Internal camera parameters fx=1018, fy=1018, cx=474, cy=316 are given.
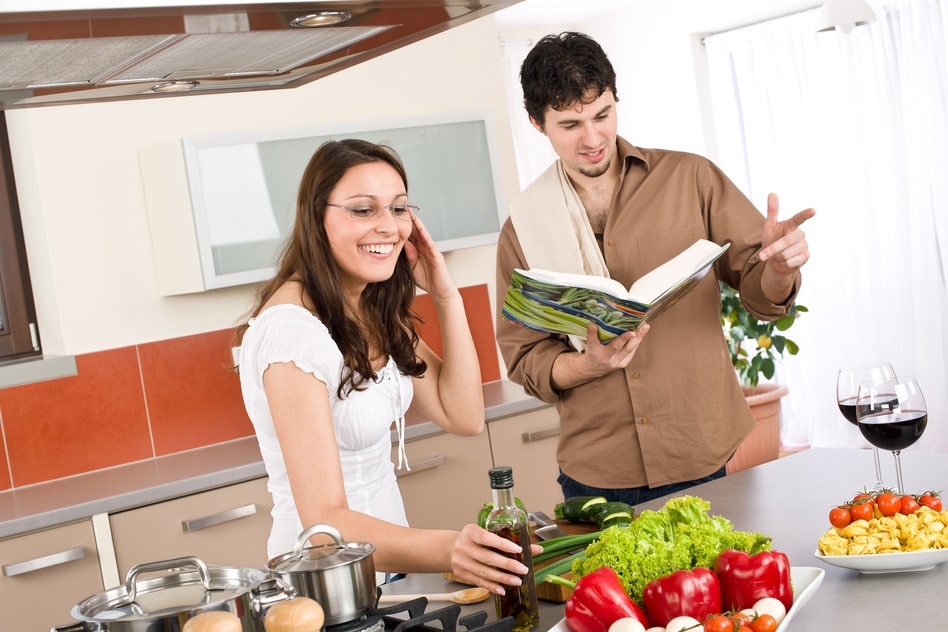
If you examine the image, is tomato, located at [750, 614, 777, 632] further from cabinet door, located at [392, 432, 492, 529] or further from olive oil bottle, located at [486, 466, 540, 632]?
cabinet door, located at [392, 432, 492, 529]

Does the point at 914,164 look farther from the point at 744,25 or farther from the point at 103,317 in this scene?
the point at 103,317

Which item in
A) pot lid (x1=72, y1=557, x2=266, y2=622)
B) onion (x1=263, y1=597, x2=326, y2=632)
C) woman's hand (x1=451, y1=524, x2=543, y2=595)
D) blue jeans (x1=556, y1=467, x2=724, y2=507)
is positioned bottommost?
blue jeans (x1=556, y1=467, x2=724, y2=507)

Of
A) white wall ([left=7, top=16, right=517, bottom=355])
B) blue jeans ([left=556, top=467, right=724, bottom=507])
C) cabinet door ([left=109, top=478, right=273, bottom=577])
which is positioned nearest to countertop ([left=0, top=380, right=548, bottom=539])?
cabinet door ([left=109, top=478, right=273, bottom=577])

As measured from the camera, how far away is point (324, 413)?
1651 millimetres

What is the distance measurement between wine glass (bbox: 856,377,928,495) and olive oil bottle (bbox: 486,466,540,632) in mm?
558

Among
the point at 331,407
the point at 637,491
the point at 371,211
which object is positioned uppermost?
the point at 371,211

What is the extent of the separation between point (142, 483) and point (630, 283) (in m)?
1.51

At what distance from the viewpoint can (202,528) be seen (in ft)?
9.34

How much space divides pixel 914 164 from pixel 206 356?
3755mm

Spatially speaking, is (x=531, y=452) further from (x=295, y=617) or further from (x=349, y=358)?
(x=295, y=617)

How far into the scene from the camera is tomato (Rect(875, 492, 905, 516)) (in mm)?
1410

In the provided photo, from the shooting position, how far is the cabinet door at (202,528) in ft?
9.04

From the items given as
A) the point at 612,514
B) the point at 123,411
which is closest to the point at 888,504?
the point at 612,514

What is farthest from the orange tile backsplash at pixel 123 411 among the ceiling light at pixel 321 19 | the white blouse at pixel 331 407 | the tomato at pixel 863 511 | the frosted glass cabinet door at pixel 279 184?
the tomato at pixel 863 511
